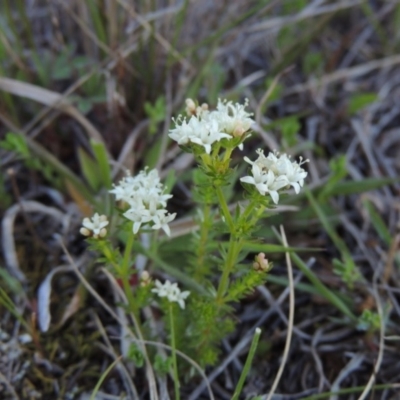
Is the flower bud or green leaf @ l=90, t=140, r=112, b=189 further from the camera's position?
green leaf @ l=90, t=140, r=112, b=189

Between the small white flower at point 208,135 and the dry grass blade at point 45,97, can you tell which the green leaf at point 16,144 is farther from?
the small white flower at point 208,135

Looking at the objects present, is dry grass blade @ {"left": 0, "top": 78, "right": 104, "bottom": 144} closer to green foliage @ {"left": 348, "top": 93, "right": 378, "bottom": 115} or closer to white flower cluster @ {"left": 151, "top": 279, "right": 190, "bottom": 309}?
white flower cluster @ {"left": 151, "top": 279, "right": 190, "bottom": 309}

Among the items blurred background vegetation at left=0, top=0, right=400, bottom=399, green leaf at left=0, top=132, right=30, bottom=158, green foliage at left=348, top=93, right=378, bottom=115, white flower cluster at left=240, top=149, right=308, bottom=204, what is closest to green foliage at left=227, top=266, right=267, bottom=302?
white flower cluster at left=240, top=149, right=308, bottom=204

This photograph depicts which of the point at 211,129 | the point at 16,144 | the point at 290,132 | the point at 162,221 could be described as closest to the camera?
the point at 211,129

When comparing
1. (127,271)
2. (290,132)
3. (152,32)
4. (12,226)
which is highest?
(152,32)

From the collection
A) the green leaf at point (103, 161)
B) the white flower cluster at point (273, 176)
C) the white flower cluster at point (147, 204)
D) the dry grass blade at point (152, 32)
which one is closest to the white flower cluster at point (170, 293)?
the white flower cluster at point (147, 204)

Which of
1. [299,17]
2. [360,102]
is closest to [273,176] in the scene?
[360,102]

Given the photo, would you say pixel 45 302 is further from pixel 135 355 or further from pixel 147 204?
pixel 147 204

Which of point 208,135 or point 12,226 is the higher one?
point 12,226
